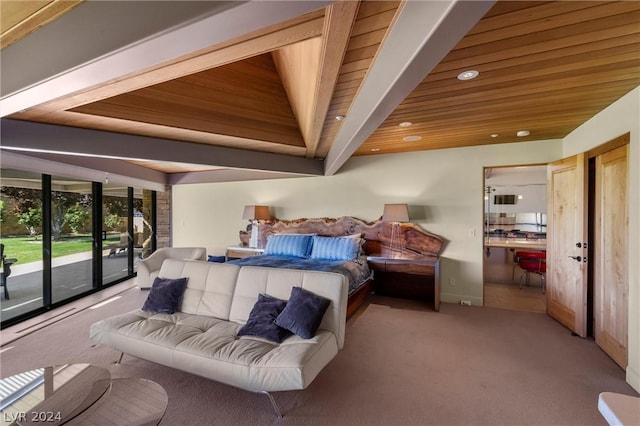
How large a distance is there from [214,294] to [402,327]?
7.35 feet

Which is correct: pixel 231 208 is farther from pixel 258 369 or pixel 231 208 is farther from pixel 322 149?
→ pixel 258 369

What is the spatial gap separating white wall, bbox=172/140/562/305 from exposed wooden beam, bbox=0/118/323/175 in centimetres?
117

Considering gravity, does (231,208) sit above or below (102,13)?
below

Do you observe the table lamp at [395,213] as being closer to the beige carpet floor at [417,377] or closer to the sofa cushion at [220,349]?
the beige carpet floor at [417,377]

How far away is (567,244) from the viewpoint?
10.8 feet

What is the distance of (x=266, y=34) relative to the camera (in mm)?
1409

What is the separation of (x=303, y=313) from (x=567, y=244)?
334 cm

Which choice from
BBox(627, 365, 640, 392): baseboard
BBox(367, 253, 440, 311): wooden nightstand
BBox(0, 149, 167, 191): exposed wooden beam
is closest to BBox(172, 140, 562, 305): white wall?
BBox(367, 253, 440, 311): wooden nightstand

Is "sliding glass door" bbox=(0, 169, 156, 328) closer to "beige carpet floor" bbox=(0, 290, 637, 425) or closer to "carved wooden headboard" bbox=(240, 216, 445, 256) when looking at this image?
"beige carpet floor" bbox=(0, 290, 637, 425)

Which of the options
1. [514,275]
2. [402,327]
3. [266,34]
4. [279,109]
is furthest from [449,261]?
[266,34]

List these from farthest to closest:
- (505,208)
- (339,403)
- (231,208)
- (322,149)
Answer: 1. (505,208)
2. (231,208)
3. (322,149)
4. (339,403)

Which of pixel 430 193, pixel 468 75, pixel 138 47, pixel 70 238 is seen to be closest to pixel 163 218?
pixel 70 238

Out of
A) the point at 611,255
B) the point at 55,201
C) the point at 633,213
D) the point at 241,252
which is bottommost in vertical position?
the point at 241,252

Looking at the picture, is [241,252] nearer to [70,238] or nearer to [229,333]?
[70,238]
